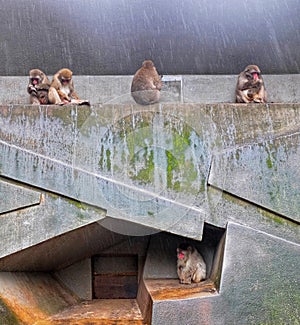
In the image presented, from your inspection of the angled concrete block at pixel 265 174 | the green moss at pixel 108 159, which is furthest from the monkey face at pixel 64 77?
the angled concrete block at pixel 265 174

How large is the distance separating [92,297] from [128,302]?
572mm

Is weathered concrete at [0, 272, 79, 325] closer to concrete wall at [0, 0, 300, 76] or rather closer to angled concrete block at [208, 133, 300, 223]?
angled concrete block at [208, 133, 300, 223]

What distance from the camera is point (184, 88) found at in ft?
27.5

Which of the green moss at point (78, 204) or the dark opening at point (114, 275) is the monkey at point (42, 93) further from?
the dark opening at point (114, 275)

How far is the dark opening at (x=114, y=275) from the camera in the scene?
328 inches

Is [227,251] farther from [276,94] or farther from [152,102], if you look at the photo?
[276,94]

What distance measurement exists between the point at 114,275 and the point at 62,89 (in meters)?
2.78

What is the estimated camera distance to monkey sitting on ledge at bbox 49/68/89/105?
7.17 metres

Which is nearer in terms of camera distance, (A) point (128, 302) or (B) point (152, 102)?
(B) point (152, 102)

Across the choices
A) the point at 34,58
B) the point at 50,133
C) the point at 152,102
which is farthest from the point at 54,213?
the point at 34,58

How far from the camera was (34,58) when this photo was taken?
8.51m

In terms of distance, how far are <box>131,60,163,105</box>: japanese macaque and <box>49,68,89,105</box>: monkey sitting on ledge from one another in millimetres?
738

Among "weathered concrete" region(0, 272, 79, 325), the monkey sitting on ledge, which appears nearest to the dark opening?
"weathered concrete" region(0, 272, 79, 325)

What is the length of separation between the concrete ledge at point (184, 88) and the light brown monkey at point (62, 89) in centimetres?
84
